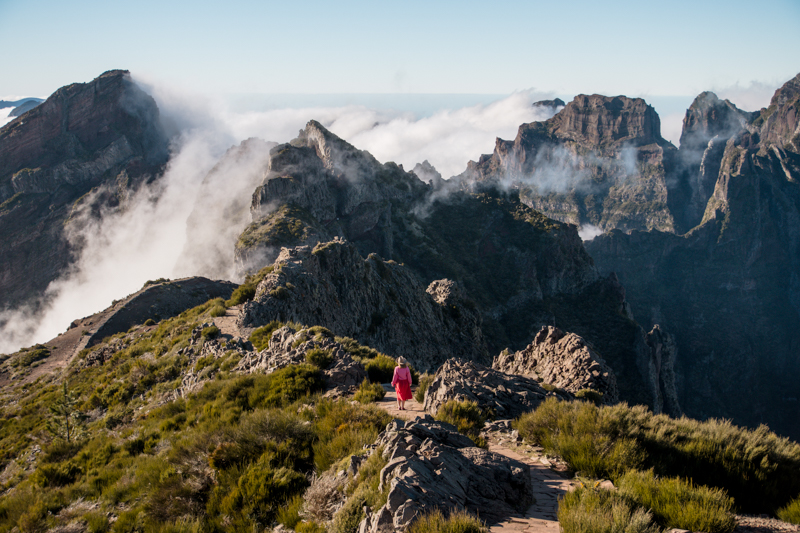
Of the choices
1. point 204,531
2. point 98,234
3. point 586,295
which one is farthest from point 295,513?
point 98,234

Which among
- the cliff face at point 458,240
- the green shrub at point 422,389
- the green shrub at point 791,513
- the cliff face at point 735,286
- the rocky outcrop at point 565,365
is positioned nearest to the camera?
the green shrub at point 791,513

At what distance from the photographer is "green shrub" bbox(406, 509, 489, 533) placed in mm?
5250

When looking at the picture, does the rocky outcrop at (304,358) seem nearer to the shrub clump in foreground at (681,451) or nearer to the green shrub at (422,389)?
the green shrub at (422,389)

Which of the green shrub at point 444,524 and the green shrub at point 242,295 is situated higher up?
the green shrub at point 444,524

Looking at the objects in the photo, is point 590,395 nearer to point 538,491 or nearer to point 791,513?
point 791,513

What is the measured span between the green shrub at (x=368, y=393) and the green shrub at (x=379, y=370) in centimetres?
149

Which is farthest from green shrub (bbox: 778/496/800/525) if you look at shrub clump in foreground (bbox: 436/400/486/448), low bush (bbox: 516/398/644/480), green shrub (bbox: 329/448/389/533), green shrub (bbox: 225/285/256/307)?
green shrub (bbox: 225/285/256/307)

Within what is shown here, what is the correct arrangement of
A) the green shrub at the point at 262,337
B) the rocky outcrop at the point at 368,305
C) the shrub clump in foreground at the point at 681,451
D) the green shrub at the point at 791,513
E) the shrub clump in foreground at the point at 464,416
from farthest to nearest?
the rocky outcrop at the point at 368,305
the green shrub at the point at 262,337
the shrub clump in foreground at the point at 464,416
the shrub clump in foreground at the point at 681,451
the green shrub at the point at 791,513

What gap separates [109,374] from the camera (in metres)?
24.4

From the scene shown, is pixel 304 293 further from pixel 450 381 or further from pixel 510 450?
pixel 510 450

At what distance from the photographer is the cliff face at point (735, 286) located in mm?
115625

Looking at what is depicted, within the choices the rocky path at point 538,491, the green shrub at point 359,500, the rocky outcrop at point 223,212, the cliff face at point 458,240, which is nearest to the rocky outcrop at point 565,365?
the rocky path at point 538,491

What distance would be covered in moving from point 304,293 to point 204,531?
893 inches

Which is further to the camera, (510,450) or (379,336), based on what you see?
(379,336)
